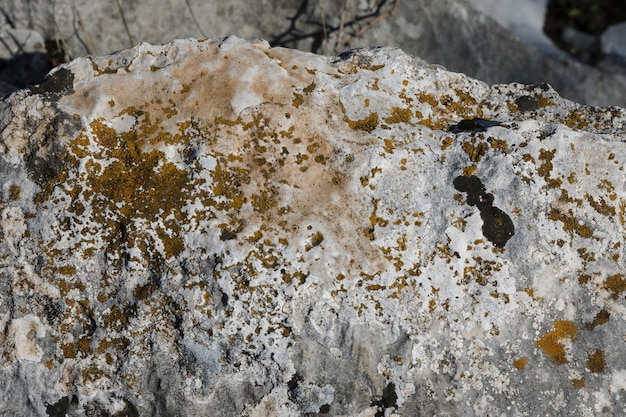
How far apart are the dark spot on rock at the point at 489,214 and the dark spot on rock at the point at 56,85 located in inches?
74.4

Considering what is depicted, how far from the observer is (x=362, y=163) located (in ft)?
8.56

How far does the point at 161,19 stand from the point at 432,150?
2.79 meters

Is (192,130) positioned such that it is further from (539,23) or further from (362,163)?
(539,23)

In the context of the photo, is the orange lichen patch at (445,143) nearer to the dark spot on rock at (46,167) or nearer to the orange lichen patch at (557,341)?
the orange lichen patch at (557,341)

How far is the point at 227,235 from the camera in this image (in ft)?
8.11

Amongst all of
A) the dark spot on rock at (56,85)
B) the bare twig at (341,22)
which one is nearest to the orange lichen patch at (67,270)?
the dark spot on rock at (56,85)

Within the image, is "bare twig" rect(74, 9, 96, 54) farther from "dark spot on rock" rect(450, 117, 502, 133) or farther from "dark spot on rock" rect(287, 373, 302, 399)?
"dark spot on rock" rect(287, 373, 302, 399)

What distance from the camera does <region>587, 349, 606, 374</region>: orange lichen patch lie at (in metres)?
2.54

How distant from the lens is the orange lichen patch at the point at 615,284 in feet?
8.54

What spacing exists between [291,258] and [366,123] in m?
0.76

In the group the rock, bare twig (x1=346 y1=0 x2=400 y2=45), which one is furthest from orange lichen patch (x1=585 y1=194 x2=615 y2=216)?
the rock

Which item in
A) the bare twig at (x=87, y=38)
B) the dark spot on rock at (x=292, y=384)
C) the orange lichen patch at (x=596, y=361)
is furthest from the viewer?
the bare twig at (x=87, y=38)

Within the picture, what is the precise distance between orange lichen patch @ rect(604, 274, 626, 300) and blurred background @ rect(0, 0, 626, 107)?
109 inches

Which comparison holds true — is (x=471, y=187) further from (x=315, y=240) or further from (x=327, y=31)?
(x=327, y=31)
